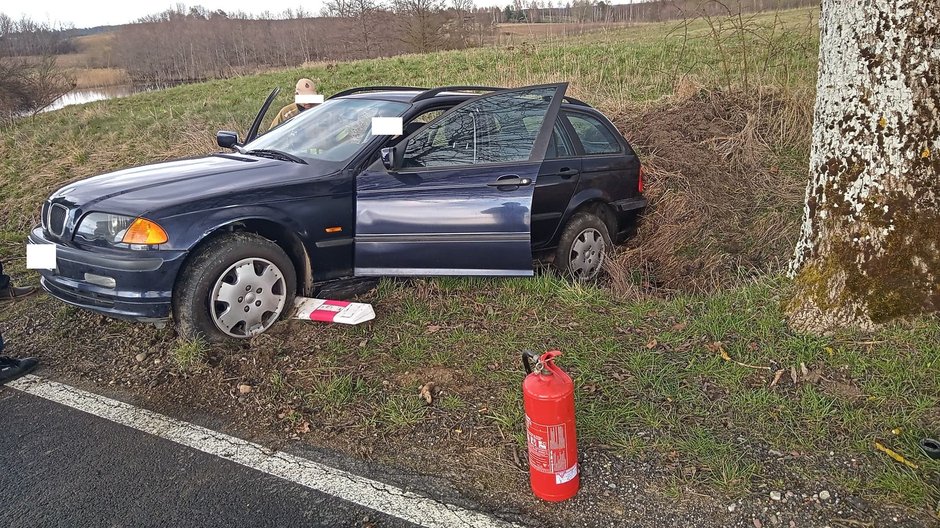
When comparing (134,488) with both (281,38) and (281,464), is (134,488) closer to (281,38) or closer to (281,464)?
(281,464)

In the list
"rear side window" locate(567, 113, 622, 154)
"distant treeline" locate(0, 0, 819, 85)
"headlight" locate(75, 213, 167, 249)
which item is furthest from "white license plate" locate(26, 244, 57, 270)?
"distant treeline" locate(0, 0, 819, 85)

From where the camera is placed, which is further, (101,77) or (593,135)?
(101,77)

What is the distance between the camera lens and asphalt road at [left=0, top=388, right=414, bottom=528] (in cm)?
261

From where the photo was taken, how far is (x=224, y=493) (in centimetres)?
277

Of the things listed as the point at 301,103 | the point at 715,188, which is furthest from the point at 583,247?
the point at 301,103

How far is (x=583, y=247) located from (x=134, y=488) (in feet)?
11.8

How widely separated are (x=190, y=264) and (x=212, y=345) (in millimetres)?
528

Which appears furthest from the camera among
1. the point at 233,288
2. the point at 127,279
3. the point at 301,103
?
the point at 301,103

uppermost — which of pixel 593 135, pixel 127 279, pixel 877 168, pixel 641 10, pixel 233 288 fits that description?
pixel 641 10

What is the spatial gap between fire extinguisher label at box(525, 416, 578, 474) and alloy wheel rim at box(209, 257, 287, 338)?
2.24m

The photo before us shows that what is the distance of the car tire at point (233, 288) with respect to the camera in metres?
3.88

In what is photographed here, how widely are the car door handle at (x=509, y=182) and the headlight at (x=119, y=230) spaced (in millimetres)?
2190

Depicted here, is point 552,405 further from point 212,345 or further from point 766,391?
point 212,345

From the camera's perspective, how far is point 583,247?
5.19 metres
